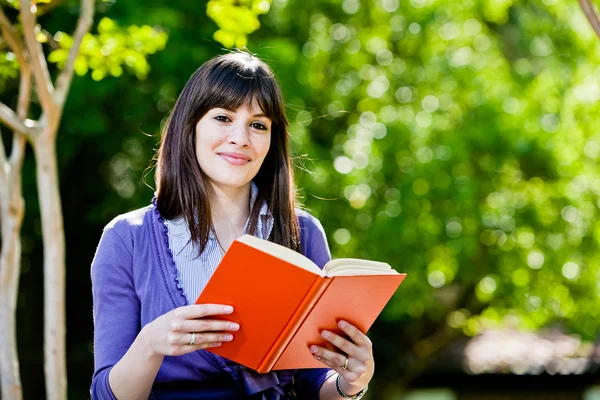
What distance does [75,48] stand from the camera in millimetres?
4336

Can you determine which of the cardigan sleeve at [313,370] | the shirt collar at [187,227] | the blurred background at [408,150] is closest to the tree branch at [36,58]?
the shirt collar at [187,227]

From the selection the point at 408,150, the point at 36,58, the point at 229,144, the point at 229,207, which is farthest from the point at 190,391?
the point at 408,150

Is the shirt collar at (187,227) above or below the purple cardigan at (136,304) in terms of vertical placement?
above

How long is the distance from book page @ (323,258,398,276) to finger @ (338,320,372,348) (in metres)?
0.15

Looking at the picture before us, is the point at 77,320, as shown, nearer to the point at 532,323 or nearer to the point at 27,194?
the point at 27,194

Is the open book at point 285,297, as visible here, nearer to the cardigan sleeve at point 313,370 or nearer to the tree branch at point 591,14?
the cardigan sleeve at point 313,370

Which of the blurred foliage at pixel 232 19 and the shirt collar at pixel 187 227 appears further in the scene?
the blurred foliage at pixel 232 19

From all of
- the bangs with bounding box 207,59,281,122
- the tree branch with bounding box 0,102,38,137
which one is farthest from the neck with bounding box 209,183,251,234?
the tree branch with bounding box 0,102,38,137

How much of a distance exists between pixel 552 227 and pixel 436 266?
1268 millimetres

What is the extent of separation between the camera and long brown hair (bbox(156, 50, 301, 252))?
2312 mm

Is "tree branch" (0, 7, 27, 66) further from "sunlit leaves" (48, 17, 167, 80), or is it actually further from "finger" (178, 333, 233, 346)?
"finger" (178, 333, 233, 346)

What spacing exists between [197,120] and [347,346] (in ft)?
2.26

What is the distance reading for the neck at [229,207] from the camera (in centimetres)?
241

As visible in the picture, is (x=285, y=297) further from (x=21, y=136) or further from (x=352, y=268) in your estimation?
(x=21, y=136)
